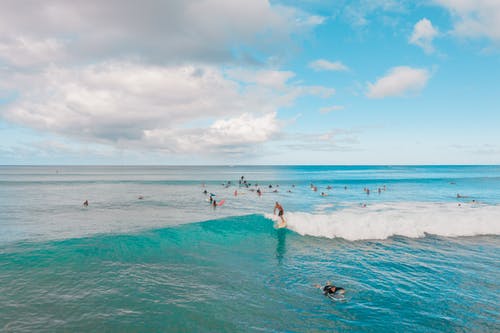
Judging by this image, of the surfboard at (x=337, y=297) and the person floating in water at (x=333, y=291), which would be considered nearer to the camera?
the surfboard at (x=337, y=297)

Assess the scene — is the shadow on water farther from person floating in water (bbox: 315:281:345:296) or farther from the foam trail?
person floating in water (bbox: 315:281:345:296)

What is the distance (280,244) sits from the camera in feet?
Answer: 65.8

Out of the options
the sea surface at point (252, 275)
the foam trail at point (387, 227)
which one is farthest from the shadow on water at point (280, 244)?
the foam trail at point (387, 227)

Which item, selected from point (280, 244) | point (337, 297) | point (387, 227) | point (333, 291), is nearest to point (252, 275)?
point (333, 291)

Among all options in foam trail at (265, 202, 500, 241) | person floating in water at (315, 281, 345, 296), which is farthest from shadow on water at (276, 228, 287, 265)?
person floating in water at (315, 281, 345, 296)

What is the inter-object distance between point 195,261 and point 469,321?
12.9 metres

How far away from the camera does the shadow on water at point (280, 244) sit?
1741 cm

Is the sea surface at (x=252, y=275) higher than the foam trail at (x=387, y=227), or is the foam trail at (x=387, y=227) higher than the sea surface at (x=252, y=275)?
the foam trail at (x=387, y=227)

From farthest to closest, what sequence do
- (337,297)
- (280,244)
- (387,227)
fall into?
(387,227) → (280,244) → (337,297)

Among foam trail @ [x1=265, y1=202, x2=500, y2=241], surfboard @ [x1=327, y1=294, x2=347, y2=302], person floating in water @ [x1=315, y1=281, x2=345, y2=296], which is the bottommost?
surfboard @ [x1=327, y1=294, x2=347, y2=302]

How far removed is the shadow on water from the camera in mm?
17406

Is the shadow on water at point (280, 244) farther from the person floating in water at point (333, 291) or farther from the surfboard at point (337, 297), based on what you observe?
the surfboard at point (337, 297)

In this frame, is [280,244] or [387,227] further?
[387,227]

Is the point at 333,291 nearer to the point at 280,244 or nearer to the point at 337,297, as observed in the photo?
the point at 337,297
